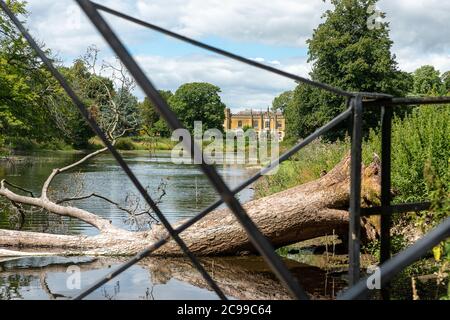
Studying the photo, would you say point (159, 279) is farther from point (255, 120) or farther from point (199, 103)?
point (255, 120)

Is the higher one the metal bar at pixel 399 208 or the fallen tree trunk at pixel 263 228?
the metal bar at pixel 399 208

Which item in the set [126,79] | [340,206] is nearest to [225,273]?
[340,206]

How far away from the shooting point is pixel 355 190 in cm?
281

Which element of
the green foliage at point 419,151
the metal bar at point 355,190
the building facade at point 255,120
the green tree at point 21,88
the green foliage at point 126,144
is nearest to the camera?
the metal bar at point 355,190

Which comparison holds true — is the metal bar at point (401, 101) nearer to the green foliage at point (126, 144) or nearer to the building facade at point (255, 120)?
the green foliage at point (126, 144)

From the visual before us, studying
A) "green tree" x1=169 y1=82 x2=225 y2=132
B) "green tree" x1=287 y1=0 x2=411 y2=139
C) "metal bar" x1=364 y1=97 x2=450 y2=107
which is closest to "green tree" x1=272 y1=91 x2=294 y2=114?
"green tree" x1=169 y1=82 x2=225 y2=132

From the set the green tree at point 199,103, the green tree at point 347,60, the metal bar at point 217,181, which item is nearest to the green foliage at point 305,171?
the metal bar at point 217,181

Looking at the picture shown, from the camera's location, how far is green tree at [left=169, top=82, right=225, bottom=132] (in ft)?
316

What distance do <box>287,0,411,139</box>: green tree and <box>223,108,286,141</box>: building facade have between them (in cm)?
6096

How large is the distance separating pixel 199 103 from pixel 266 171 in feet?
313

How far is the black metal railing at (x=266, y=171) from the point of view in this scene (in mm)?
1808

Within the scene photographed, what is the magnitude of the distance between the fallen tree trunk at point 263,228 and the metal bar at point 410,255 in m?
7.19
